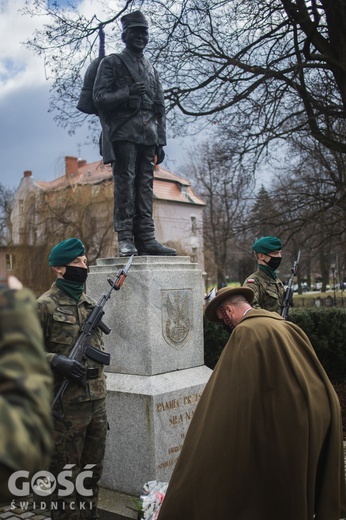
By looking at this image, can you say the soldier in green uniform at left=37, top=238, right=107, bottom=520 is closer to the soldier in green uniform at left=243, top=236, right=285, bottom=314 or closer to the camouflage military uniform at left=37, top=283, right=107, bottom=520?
the camouflage military uniform at left=37, top=283, right=107, bottom=520

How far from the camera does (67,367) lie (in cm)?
387

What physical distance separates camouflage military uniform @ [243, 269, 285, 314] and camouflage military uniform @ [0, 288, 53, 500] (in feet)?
16.4

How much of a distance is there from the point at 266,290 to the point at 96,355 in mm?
2756

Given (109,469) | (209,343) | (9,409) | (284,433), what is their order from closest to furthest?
(9,409) → (284,433) → (109,469) → (209,343)

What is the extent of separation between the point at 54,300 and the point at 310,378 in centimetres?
196

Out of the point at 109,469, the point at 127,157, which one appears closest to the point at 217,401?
the point at 109,469

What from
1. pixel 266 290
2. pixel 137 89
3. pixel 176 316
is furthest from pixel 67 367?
pixel 266 290

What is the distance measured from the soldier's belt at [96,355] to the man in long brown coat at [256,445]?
137 cm

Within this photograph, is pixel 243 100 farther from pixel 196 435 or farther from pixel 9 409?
pixel 9 409

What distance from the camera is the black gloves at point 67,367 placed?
386 cm

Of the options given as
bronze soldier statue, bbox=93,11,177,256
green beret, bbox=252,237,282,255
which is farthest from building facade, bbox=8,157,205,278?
bronze soldier statue, bbox=93,11,177,256

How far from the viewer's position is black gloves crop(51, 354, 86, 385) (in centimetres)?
386

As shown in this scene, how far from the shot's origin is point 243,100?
11.9m

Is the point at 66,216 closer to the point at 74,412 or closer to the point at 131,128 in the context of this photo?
the point at 131,128
